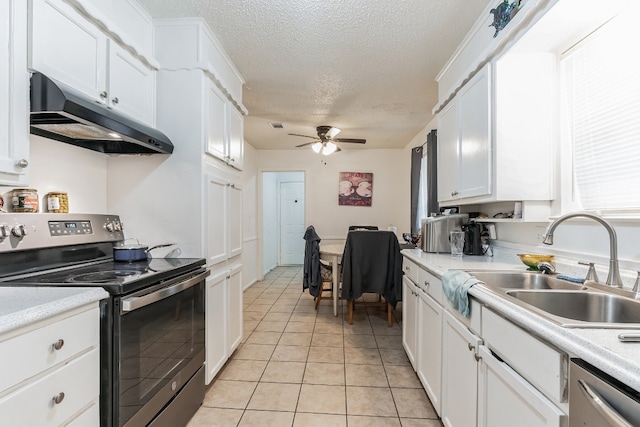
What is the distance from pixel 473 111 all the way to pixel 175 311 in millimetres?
2113

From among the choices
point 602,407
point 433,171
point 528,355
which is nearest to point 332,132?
point 433,171

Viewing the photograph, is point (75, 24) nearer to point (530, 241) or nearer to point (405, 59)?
point (405, 59)

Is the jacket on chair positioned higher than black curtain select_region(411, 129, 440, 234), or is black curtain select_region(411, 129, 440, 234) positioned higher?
black curtain select_region(411, 129, 440, 234)

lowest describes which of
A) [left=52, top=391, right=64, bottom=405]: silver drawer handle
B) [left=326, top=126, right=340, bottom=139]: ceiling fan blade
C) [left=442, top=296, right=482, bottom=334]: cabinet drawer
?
[left=52, top=391, right=64, bottom=405]: silver drawer handle

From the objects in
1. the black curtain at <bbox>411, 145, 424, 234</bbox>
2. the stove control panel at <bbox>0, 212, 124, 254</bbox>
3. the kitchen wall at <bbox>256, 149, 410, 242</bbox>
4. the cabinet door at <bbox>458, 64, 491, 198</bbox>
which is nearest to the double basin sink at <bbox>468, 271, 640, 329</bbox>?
the cabinet door at <bbox>458, 64, 491, 198</bbox>

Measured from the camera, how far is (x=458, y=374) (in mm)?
1373

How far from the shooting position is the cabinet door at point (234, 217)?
7.56ft

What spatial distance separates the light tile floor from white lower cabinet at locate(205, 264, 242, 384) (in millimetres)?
176

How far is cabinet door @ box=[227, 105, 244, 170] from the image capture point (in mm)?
2352

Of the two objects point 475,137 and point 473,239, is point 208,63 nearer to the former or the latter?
point 475,137

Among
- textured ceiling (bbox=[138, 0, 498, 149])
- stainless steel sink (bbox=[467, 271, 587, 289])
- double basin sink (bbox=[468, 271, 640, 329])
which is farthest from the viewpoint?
textured ceiling (bbox=[138, 0, 498, 149])

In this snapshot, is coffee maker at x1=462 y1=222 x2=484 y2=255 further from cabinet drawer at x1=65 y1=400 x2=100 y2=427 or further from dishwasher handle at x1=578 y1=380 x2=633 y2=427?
cabinet drawer at x1=65 y1=400 x2=100 y2=427

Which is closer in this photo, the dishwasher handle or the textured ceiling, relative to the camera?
the dishwasher handle

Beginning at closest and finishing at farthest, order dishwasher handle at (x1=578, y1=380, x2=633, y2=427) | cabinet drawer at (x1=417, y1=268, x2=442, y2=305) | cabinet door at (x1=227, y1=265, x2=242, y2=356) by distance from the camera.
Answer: dishwasher handle at (x1=578, y1=380, x2=633, y2=427) < cabinet drawer at (x1=417, y1=268, x2=442, y2=305) < cabinet door at (x1=227, y1=265, x2=242, y2=356)
